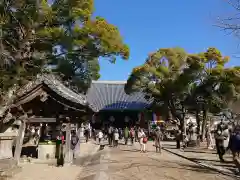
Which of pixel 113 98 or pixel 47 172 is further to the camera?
pixel 113 98

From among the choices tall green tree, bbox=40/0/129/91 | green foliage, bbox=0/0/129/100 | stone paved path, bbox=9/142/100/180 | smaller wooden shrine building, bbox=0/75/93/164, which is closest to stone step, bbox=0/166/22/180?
stone paved path, bbox=9/142/100/180

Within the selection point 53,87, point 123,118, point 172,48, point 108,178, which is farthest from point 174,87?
point 108,178

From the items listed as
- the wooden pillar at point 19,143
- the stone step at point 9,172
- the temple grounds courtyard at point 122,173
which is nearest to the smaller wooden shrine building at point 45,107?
the wooden pillar at point 19,143

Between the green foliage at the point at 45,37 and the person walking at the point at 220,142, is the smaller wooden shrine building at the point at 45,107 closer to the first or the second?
the green foliage at the point at 45,37

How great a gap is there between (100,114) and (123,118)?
3011mm

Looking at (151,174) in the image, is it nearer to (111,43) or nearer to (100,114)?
(111,43)

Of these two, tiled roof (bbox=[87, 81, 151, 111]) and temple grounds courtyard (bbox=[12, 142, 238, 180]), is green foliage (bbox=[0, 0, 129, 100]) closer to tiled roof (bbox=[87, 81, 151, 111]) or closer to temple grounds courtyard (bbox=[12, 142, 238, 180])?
temple grounds courtyard (bbox=[12, 142, 238, 180])

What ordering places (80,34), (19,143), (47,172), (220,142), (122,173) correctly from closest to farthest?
(122,173), (47,172), (19,143), (220,142), (80,34)

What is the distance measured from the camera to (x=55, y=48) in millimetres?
16234

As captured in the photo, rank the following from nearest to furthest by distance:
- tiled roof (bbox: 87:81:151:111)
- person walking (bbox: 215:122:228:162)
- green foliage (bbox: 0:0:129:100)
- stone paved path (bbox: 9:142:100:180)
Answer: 1. green foliage (bbox: 0:0:129:100)
2. stone paved path (bbox: 9:142:100:180)
3. person walking (bbox: 215:122:228:162)
4. tiled roof (bbox: 87:81:151:111)

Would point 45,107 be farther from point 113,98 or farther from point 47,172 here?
point 113,98

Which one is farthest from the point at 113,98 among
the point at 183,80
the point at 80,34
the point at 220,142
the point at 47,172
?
the point at 47,172

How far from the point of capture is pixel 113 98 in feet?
133

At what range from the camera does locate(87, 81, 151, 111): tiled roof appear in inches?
1460
